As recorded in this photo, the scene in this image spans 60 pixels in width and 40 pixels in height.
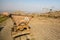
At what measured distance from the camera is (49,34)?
379cm

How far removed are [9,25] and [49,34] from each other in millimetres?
1537

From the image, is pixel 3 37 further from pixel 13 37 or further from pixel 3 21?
pixel 3 21

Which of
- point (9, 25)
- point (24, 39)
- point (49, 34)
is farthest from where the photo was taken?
point (9, 25)

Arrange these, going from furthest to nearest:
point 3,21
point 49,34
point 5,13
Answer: point 5,13, point 3,21, point 49,34

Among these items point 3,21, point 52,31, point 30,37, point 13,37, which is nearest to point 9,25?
point 3,21

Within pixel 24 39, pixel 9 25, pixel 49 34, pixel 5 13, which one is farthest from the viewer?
pixel 5 13

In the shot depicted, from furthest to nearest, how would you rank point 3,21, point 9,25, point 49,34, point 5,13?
point 5,13
point 3,21
point 9,25
point 49,34

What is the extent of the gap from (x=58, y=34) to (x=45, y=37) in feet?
1.65

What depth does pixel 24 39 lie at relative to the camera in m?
3.41

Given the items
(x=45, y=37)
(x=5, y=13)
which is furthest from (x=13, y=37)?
(x=5, y=13)

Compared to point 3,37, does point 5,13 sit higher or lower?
higher

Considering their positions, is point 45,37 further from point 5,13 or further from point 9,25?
point 5,13

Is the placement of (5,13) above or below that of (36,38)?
above

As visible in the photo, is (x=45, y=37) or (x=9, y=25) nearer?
(x=45, y=37)
